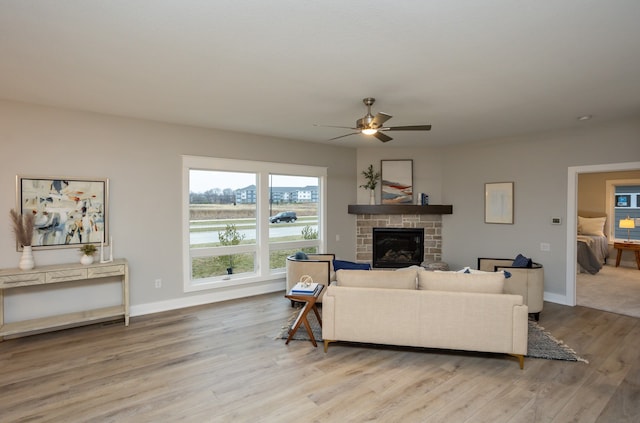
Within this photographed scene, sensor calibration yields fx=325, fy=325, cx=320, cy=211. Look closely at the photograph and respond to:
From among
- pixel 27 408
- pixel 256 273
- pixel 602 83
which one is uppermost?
pixel 602 83

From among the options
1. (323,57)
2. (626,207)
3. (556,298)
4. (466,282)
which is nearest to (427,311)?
(466,282)

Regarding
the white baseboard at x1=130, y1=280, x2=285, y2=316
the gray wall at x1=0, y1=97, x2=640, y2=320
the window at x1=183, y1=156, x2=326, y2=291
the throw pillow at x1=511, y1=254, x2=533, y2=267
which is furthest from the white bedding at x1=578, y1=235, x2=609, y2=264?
the white baseboard at x1=130, y1=280, x2=285, y2=316

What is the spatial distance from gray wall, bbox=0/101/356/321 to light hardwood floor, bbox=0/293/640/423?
90 centimetres

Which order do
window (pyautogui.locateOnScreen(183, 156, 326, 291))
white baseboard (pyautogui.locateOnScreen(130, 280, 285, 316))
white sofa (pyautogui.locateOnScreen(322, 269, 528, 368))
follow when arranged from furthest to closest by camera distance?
window (pyautogui.locateOnScreen(183, 156, 326, 291)) < white baseboard (pyautogui.locateOnScreen(130, 280, 285, 316)) < white sofa (pyautogui.locateOnScreen(322, 269, 528, 368))

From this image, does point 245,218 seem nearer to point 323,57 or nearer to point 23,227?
point 23,227

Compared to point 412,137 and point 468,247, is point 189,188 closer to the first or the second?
point 412,137

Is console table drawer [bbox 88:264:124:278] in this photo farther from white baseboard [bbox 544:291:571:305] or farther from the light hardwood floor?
white baseboard [bbox 544:291:571:305]

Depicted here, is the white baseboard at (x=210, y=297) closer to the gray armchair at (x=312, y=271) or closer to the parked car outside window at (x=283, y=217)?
the gray armchair at (x=312, y=271)

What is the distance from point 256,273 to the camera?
221 inches

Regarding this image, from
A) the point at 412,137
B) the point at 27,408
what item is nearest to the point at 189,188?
the point at 27,408

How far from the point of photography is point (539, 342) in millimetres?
3572

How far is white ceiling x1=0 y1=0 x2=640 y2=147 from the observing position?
2.01m

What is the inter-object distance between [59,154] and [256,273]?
319 centimetres

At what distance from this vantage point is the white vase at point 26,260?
143 inches
